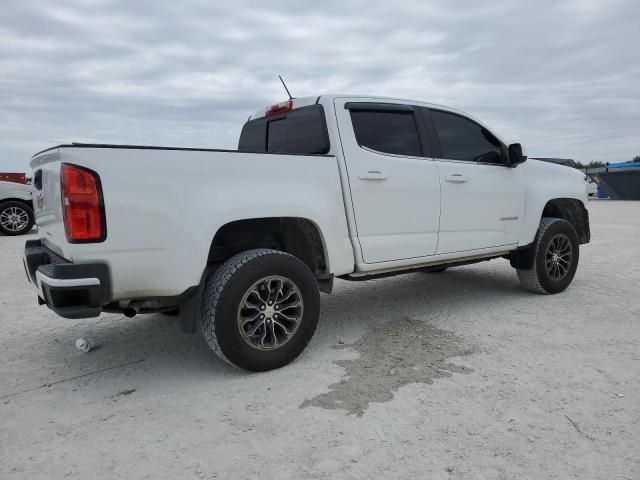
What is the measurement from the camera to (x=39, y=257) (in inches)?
127

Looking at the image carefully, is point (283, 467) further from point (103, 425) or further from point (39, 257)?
point (39, 257)

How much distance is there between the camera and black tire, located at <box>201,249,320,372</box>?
295 centimetres

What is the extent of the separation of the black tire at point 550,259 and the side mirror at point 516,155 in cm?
79

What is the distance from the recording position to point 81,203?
8.48 ft

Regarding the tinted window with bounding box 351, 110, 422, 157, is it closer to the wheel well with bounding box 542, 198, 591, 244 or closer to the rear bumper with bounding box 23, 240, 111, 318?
the rear bumper with bounding box 23, 240, 111, 318

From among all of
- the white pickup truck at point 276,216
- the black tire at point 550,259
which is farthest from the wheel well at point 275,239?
the black tire at point 550,259

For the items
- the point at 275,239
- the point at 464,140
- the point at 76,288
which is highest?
the point at 464,140

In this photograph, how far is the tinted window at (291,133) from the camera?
12.3 ft

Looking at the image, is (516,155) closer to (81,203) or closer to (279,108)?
(279,108)

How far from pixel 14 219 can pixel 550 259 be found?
438 inches

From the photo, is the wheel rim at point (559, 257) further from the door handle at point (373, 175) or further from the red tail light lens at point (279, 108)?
the red tail light lens at point (279, 108)

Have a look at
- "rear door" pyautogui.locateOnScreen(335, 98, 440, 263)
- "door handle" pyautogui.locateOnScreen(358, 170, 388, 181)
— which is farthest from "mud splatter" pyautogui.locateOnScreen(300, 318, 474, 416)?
"door handle" pyautogui.locateOnScreen(358, 170, 388, 181)

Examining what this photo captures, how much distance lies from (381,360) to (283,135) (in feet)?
6.67

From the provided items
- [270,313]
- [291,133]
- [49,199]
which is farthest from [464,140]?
[49,199]
